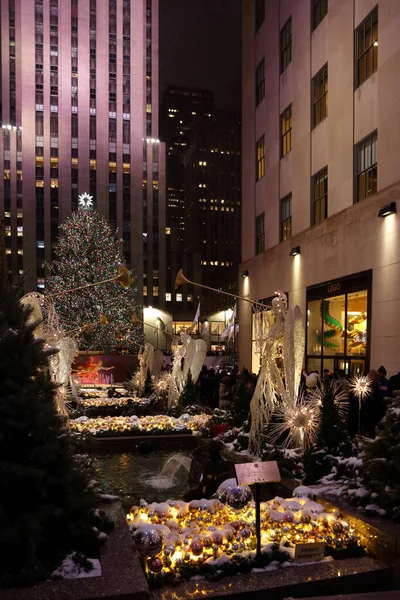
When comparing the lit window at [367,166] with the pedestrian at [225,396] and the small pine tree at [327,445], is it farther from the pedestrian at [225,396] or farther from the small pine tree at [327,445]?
the small pine tree at [327,445]

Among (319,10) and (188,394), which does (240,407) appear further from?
(319,10)

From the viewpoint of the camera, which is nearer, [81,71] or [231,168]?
[81,71]

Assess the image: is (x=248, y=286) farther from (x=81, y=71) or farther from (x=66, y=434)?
(x=81, y=71)

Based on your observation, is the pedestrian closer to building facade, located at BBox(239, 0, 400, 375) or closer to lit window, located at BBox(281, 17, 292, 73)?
building facade, located at BBox(239, 0, 400, 375)

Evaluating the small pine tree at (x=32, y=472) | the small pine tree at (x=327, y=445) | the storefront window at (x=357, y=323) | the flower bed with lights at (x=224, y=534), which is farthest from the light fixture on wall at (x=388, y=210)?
the small pine tree at (x=32, y=472)

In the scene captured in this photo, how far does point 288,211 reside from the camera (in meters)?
25.0

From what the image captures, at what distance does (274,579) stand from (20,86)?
313ft

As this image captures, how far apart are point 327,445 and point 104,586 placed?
5.11 m

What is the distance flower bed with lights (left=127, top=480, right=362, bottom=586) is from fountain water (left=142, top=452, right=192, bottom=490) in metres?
3.04

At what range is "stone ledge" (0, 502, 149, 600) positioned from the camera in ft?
13.7

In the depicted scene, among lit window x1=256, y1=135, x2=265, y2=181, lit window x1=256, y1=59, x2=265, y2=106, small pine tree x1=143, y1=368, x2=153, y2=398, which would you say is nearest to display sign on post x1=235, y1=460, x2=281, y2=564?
small pine tree x1=143, y1=368, x2=153, y2=398

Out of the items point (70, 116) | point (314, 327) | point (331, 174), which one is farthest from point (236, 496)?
point (70, 116)

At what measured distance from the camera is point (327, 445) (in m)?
8.58

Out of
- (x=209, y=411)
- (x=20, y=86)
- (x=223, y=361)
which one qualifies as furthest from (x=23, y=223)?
(x=209, y=411)
